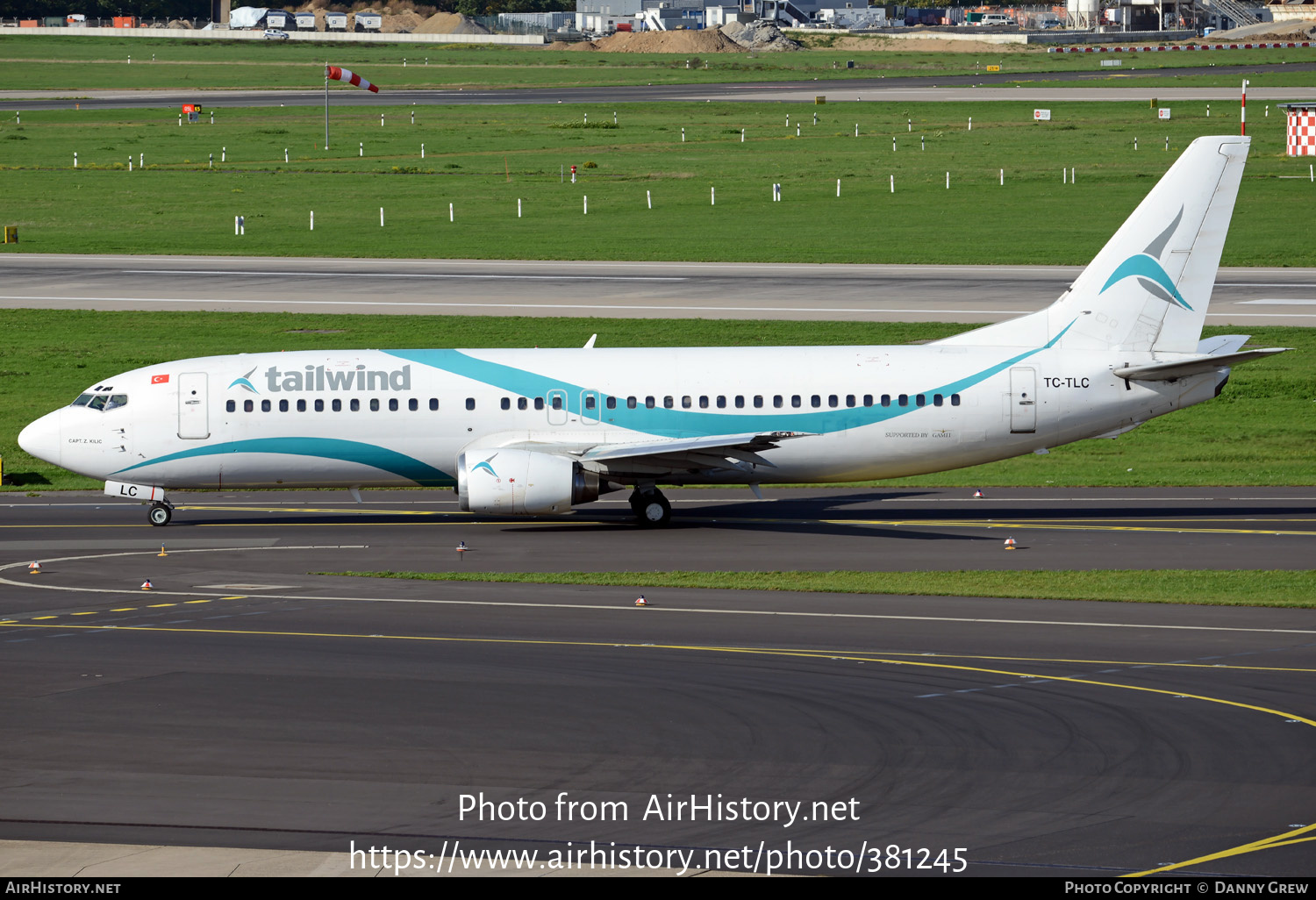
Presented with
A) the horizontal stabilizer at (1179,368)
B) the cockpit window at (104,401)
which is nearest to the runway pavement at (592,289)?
the horizontal stabilizer at (1179,368)

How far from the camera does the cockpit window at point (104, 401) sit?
4038cm

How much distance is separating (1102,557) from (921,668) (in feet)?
36.2

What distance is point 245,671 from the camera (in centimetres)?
2608

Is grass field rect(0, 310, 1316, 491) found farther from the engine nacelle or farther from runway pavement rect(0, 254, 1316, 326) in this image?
the engine nacelle

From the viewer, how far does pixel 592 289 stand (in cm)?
7250

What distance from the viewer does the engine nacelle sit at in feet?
123

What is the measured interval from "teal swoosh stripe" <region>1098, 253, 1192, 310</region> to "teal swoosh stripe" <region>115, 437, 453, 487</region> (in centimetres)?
1734

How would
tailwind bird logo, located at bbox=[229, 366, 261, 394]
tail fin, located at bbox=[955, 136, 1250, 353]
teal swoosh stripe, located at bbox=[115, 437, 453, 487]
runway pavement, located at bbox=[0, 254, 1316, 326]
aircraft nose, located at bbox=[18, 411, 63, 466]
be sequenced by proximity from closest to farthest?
1. tail fin, located at bbox=[955, 136, 1250, 353]
2. teal swoosh stripe, located at bbox=[115, 437, 453, 487]
3. tailwind bird logo, located at bbox=[229, 366, 261, 394]
4. aircraft nose, located at bbox=[18, 411, 63, 466]
5. runway pavement, located at bbox=[0, 254, 1316, 326]

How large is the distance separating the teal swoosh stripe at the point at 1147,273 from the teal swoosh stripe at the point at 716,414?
5.43 ft

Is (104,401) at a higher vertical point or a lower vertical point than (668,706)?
higher

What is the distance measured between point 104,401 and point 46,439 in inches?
66.8

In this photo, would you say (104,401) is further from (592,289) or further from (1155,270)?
(592,289)

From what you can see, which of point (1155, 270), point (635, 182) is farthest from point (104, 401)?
point (635, 182)

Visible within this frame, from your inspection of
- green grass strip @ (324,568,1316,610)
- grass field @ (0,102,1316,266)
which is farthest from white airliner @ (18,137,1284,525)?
grass field @ (0,102,1316,266)
